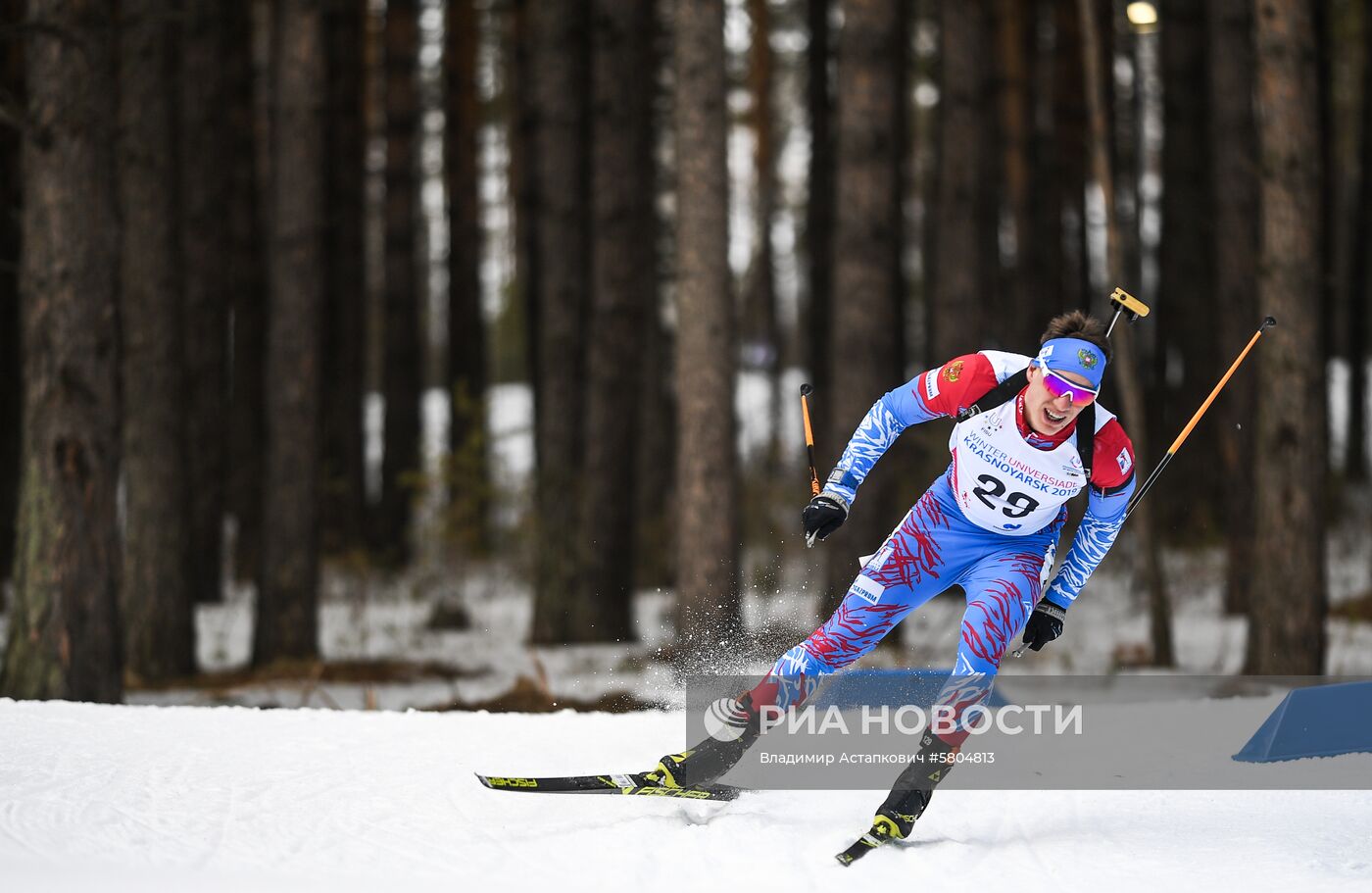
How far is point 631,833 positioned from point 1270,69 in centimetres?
726

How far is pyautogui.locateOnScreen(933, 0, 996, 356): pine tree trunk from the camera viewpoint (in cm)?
1394

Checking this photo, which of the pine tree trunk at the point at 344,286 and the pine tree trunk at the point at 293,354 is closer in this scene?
the pine tree trunk at the point at 293,354

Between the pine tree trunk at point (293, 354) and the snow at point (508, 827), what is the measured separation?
15.3 ft

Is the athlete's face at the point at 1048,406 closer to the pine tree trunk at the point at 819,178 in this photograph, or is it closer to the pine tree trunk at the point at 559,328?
the pine tree trunk at the point at 559,328

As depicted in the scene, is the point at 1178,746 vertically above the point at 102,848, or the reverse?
the point at 102,848

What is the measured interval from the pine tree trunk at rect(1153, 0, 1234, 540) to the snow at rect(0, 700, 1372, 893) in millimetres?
11558

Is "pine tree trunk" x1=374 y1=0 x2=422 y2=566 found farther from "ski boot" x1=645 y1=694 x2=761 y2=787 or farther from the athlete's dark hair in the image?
the athlete's dark hair

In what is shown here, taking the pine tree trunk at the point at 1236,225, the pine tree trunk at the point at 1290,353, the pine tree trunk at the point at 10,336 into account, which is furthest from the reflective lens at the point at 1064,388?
the pine tree trunk at the point at 10,336

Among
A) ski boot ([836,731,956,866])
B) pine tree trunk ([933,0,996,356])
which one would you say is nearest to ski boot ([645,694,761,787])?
ski boot ([836,731,956,866])

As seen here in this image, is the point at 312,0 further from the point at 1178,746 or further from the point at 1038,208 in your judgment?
the point at 1038,208

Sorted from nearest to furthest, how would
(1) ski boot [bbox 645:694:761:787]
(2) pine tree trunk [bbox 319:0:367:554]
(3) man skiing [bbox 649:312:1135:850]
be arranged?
(3) man skiing [bbox 649:312:1135:850] < (1) ski boot [bbox 645:694:761:787] < (2) pine tree trunk [bbox 319:0:367:554]

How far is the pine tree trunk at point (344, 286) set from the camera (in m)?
17.0

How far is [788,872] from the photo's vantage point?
15.4 ft

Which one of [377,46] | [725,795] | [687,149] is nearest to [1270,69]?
[687,149]
